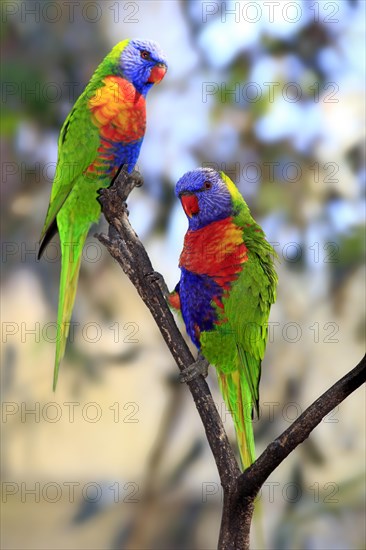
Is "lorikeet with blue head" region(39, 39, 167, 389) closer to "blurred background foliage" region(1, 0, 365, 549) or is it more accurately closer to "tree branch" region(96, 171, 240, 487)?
"tree branch" region(96, 171, 240, 487)

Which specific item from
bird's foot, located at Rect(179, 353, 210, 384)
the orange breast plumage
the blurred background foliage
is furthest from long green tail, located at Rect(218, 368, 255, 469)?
the orange breast plumage

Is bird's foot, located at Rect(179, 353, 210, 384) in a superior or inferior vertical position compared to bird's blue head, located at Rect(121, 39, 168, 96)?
inferior

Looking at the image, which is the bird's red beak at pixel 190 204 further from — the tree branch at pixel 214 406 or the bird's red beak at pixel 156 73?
the bird's red beak at pixel 156 73

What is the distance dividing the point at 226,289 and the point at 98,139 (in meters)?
0.72

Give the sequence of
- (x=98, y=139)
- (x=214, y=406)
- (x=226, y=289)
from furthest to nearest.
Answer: (x=98, y=139) → (x=226, y=289) → (x=214, y=406)

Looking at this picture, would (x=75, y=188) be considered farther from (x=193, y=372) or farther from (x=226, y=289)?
(x=193, y=372)

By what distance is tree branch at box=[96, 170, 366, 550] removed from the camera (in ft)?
6.01

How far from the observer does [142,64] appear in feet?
8.14

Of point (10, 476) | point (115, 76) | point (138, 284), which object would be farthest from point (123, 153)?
point (10, 476)

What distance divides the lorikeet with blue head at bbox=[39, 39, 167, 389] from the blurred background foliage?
1.97 ft

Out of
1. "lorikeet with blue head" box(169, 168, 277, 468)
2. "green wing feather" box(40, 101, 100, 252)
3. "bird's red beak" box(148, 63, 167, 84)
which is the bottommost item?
"lorikeet with blue head" box(169, 168, 277, 468)

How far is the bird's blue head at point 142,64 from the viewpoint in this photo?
97.7 inches

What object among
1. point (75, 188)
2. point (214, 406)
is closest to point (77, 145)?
point (75, 188)

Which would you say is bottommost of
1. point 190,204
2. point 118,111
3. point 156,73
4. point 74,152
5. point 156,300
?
point 156,300
